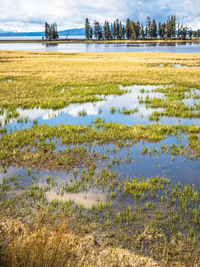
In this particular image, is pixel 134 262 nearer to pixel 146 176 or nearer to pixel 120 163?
pixel 146 176

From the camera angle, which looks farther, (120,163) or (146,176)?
(120,163)

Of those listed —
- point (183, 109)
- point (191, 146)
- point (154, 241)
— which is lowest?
point (154, 241)

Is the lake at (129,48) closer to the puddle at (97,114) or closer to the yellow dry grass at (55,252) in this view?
the puddle at (97,114)

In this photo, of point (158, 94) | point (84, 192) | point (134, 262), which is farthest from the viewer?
point (158, 94)

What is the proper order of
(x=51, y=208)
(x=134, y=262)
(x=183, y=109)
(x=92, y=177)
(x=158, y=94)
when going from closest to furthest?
(x=134, y=262)
(x=51, y=208)
(x=92, y=177)
(x=183, y=109)
(x=158, y=94)

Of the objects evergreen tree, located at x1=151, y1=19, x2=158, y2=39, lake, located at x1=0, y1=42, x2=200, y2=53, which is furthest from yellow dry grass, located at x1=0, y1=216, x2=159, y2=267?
evergreen tree, located at x1=151, y1=19, x2=158, y2=39

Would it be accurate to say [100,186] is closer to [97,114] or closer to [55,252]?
[55,252]

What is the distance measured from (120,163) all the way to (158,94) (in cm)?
1415

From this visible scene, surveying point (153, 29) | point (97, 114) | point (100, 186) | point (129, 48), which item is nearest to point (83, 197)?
point (100, 186)

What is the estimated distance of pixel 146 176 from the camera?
7953mm

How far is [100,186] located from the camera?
731cm

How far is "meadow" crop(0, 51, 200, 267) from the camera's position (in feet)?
14.5

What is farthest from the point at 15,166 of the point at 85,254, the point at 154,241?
the point at 154,241

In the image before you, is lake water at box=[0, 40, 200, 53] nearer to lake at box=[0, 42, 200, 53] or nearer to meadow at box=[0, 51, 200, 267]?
lake at box=[0, 42, 200, 53]
